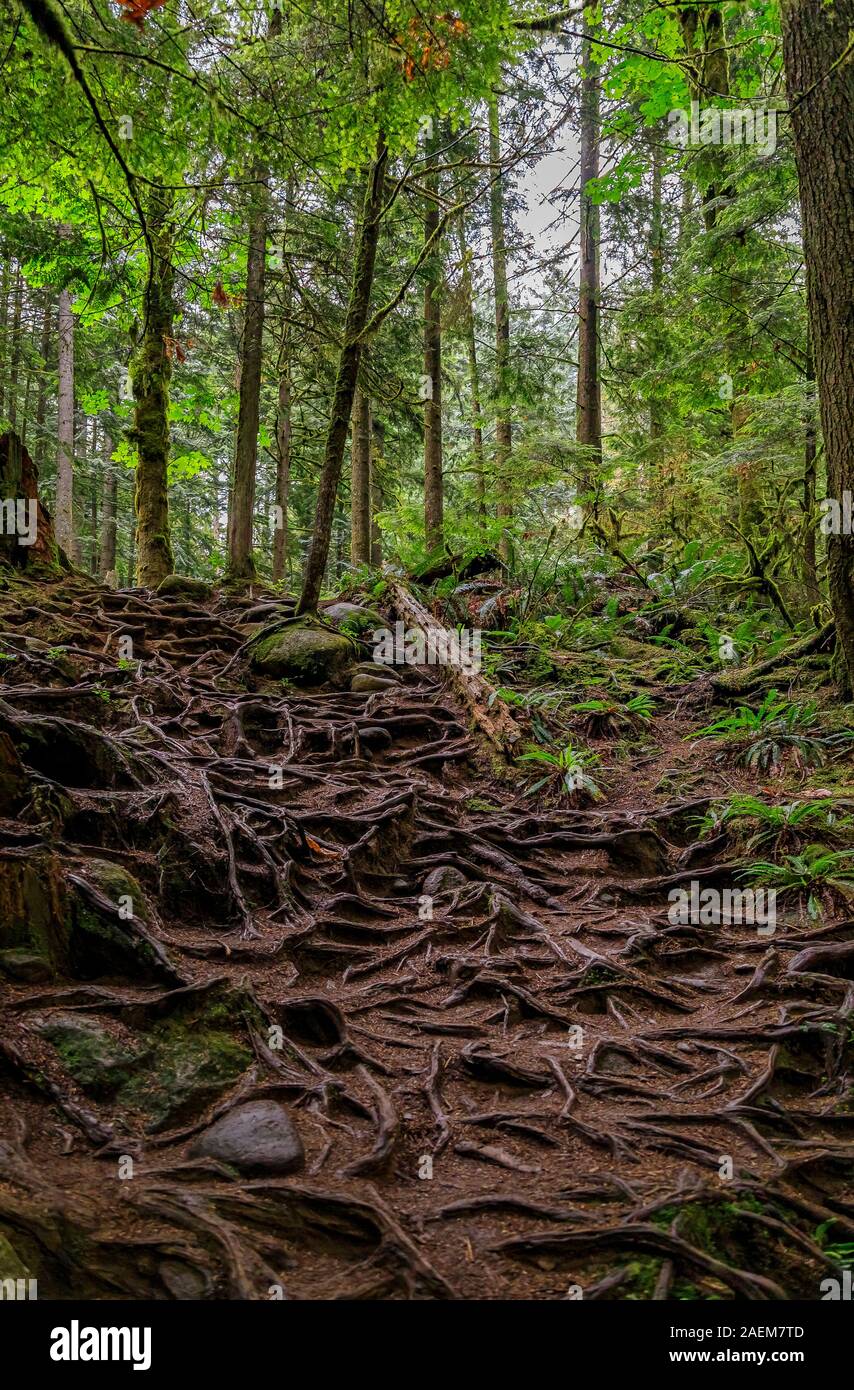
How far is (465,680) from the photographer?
9.33 metres

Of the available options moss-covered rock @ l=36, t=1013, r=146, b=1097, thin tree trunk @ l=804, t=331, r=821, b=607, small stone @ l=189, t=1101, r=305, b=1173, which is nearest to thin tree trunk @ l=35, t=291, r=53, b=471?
thin tree trunk @ l=804, t=331, r=821, b=607

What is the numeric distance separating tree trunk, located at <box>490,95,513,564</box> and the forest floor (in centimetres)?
764

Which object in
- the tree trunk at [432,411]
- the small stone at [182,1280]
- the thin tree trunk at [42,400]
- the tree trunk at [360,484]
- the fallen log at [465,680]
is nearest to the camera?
the small stone at [182,1280]

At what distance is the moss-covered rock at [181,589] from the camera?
11750 mm

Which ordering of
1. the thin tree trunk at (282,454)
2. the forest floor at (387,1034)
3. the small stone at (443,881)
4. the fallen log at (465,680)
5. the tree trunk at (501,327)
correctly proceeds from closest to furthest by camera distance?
the forest floor at (387,1034)
the small stone at (443,881)
the fallen log at (465,680)
the tree trunk at (501,327)
the thin tree trunk at (282,454)

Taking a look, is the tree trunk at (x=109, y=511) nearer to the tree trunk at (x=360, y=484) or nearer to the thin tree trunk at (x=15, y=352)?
the thin tree trunk at (x=15, y=352)

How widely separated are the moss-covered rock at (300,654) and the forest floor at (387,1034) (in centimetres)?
201

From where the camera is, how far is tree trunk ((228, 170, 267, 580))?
1223cm

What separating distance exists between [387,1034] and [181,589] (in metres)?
9.10

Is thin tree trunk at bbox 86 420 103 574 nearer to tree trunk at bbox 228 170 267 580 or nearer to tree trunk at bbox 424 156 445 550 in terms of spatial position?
tree trunk at bbox 228 170 267 580

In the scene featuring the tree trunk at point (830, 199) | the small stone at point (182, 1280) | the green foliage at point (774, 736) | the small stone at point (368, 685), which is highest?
the tree trunk at point (830, 199)

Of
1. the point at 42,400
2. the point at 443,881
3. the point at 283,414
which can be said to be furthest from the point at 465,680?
the point at 42,400

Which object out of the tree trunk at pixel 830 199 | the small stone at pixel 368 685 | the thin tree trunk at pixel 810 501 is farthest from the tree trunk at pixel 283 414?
the tree trunk at pixel 830 199
